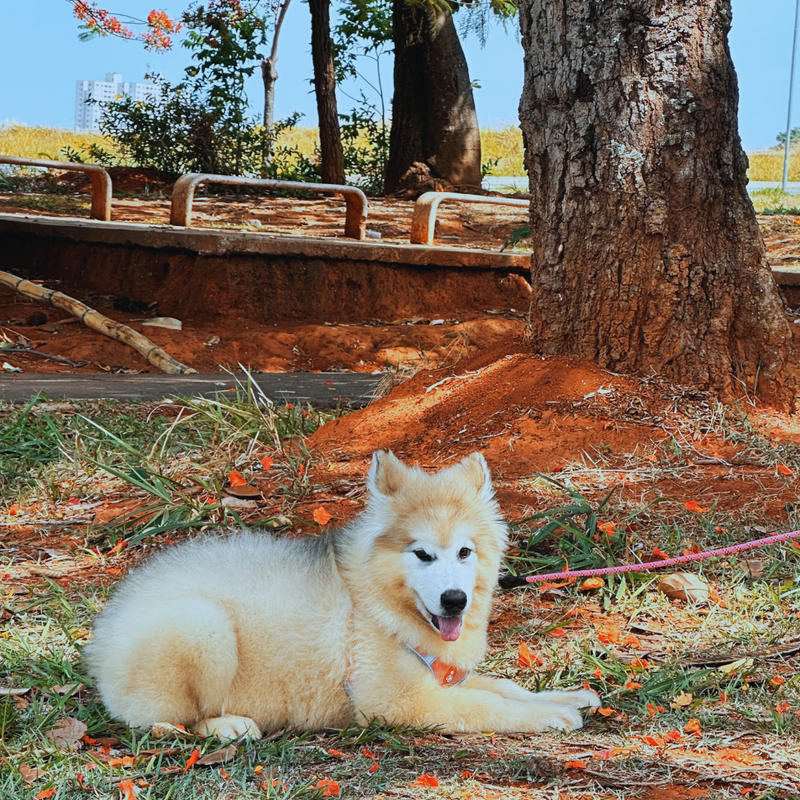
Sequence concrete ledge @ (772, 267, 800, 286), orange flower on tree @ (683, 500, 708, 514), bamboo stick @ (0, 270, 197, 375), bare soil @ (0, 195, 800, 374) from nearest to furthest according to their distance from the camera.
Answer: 1. orange flower on tree @ (683, 500, 708, 514)
2. bamboo stick @ (0, 270, 197, 375)
3. bare soil @ (0, 195, 800, 374)
4. concrete ledge @ (772, 267, 800, 286)

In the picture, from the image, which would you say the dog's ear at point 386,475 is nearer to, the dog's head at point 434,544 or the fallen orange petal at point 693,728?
the dog's head at point 434,544

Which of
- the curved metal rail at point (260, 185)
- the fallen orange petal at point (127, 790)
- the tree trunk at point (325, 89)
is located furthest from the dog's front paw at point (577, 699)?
the tree trunk at point (325, 89)

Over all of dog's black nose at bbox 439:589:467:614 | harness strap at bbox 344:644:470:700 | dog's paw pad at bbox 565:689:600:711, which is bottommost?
dog's paw pad at bbox 565:689:600:711

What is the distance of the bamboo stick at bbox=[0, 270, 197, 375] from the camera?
852 centimetres

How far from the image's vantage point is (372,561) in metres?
3.23

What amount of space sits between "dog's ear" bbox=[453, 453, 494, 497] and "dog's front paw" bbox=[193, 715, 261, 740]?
3.54ft

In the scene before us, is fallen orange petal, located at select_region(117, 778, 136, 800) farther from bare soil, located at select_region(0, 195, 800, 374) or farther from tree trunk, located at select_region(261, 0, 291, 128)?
tree trunk, located at select_region(261, 0, 291, 128)

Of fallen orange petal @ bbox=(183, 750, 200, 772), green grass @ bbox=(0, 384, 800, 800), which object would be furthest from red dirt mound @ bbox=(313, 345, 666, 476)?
fallen orange petal @ bbox=(183, 750, 200, 772)

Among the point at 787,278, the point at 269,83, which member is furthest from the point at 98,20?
the point at 787,278

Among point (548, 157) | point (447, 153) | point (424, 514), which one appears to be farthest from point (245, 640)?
point (447, 153)

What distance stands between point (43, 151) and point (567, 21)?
67.5 feet

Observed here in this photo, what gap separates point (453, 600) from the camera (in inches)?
118

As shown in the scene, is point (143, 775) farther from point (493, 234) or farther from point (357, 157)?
point (357, 157)

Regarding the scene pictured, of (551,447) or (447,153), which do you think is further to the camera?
(447,153)
